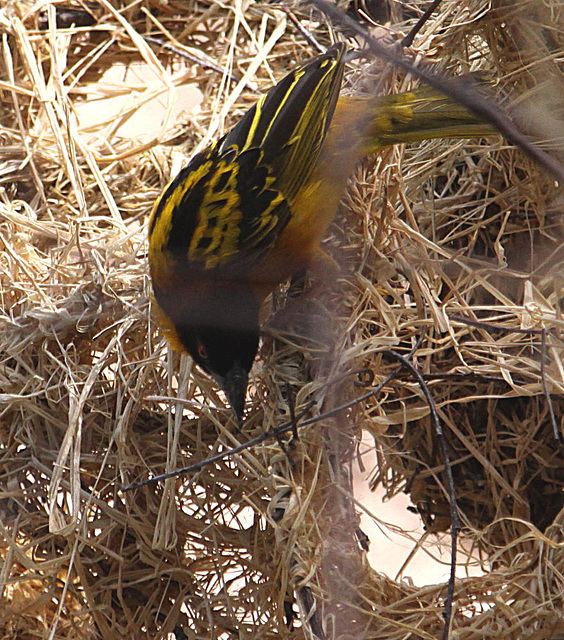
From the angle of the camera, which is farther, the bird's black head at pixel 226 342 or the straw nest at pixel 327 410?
the bird's black head at pixel 226 342

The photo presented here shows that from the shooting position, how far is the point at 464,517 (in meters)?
2.36

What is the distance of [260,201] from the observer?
2537 millimetres

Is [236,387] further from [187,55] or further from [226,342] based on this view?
[187,55]

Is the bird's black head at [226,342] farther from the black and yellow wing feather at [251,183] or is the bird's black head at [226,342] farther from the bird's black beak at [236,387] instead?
the black and yellow wing feather at [251,183]

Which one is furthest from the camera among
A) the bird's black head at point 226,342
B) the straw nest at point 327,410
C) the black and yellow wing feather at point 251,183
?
the black and yellow wing feather at point 251,183

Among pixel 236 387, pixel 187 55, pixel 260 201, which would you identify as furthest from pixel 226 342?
pixel 187 55

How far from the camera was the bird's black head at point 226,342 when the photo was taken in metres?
2.13

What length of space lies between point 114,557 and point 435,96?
1.54 meters

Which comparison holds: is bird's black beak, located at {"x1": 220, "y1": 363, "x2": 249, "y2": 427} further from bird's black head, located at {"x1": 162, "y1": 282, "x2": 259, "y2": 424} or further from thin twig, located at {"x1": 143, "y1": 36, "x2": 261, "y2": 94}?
thin twig, located at {"x1": 143, "y1": 36, "x2": 261, "y2": 94}

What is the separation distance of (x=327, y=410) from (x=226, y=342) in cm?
35

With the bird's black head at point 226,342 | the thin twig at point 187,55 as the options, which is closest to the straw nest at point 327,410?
the bird's black head at point 226,342

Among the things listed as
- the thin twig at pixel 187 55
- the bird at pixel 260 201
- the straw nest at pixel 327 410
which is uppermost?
the thin twig at pixel 187 55

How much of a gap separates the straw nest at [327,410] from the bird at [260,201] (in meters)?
0.07

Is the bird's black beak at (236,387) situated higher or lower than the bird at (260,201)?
lower
